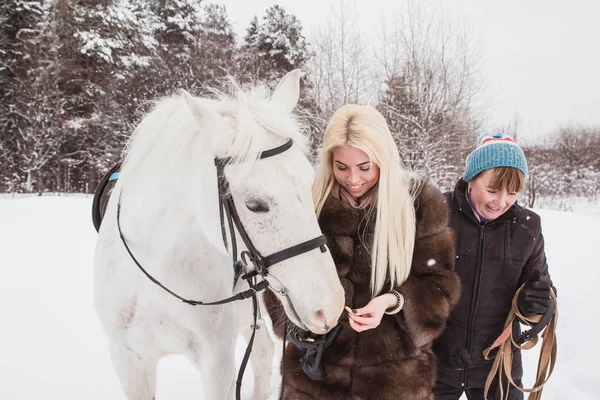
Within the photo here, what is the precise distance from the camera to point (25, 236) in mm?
6852

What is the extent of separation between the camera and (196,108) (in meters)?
1.30

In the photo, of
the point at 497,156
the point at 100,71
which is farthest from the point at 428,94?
the point at 100,71

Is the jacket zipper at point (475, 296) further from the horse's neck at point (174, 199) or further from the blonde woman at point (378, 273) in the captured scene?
the horse's neck at point (174, 199)

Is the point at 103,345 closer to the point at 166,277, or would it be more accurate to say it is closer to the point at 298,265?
the point at 166,277

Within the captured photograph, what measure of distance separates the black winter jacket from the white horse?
978 mm

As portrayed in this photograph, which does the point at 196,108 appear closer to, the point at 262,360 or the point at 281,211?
the point at 281,211

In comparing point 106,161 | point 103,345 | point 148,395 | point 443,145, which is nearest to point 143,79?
point 106,161

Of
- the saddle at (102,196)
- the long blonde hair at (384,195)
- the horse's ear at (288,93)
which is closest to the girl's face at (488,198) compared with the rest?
the long blonde hair at (384,195)

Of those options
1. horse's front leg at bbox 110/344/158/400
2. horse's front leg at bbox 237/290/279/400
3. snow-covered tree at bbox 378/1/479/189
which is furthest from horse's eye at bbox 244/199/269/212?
snow-covered tree at bbox 378/1/479/189

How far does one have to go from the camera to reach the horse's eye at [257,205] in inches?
49.6

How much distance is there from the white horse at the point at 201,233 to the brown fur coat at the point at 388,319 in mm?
364

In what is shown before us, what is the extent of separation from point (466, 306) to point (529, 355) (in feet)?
9.37

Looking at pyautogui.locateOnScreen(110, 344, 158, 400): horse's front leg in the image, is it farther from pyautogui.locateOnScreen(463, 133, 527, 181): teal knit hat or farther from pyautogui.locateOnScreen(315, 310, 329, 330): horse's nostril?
pyautogui.locateOnScreen(463, 133, 527, 181): teal knit hat

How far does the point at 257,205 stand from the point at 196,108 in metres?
0.43
